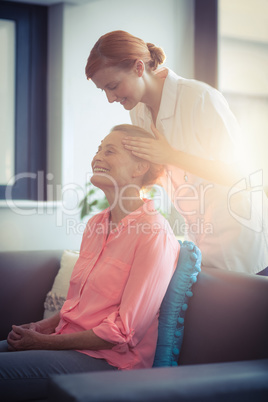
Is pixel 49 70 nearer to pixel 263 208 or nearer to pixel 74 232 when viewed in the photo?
pixel 74 232

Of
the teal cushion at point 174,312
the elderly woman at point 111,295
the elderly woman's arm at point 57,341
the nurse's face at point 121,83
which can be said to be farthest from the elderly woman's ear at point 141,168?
the elderly woman's arm at point 57,341

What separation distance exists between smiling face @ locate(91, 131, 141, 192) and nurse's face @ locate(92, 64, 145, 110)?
0.45ft

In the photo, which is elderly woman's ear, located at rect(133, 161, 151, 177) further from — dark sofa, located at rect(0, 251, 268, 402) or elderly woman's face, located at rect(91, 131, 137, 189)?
dark sofa, located at rect(0, 251, 268, 402)

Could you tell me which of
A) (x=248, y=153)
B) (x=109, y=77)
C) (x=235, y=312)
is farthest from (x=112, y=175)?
(x=248, y=153)

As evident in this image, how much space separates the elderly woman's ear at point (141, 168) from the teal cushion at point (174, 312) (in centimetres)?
35

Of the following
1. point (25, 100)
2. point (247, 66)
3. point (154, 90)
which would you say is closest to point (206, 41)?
point (247, 66)

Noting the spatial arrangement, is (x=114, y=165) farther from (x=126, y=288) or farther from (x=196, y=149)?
(x=126, y=288)

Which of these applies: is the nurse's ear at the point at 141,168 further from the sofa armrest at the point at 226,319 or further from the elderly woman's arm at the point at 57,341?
the elderly woman's arm at the point at 57,341

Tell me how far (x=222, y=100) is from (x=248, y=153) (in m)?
1.52

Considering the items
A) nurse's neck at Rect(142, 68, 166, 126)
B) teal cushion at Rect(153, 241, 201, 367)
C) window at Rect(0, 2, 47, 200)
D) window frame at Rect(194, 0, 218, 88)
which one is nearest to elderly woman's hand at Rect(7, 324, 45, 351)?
teal cushion at Rect(153, 241, 201, 367)

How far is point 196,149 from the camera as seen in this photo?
1698 millimetres

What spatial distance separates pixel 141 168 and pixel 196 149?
211 millimetres

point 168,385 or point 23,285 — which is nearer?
point 168,385

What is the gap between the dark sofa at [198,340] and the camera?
77 cm
